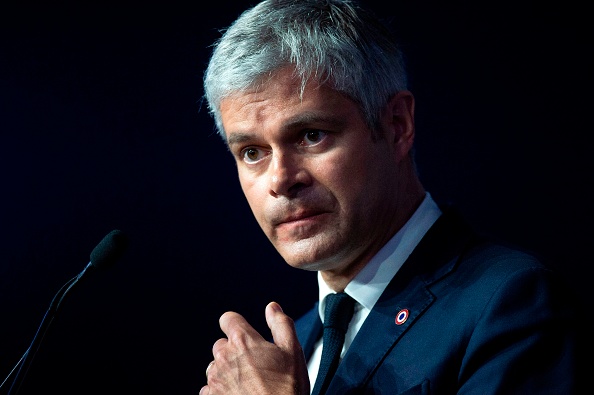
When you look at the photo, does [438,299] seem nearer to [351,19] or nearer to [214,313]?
[351,19]

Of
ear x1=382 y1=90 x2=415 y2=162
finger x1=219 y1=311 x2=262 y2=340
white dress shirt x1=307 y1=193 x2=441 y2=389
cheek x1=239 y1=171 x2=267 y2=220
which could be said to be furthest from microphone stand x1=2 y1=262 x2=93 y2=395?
ear x1=382 y1=90 x2=415 y2=162

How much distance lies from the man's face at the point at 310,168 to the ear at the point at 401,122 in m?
0.11

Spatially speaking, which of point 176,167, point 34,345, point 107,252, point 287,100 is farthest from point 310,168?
point 176,167

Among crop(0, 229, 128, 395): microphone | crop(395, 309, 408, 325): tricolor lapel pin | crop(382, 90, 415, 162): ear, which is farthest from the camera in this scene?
crop(382, 90, 415, 162): ear

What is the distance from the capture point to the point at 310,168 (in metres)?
1.75

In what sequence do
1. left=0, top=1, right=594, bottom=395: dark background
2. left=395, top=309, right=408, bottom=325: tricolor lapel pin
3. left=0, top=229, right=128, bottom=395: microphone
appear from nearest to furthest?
left=0, top=229, right=128, bottom=395: microphone → left=395, top=309, right=408, bottom=325: tricolor lapel pin → left=0, top=1, right=594, bottom=395: dark background

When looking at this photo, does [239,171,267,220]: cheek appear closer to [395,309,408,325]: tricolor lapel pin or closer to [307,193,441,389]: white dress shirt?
[307,193,441,389]: white dress shirt

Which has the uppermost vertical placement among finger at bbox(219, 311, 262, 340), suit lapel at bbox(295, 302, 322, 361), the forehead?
the forehead

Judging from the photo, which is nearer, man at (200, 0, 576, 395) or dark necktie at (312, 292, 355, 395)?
man at (200, 0, 576, 395)

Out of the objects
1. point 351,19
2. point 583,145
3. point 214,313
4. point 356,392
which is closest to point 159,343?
point 214,313

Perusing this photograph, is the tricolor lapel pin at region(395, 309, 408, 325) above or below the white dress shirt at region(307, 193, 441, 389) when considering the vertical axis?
below

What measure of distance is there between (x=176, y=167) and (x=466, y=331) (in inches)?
58.2

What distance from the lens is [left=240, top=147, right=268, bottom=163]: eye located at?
1834mm

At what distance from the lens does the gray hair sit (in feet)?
5.81
